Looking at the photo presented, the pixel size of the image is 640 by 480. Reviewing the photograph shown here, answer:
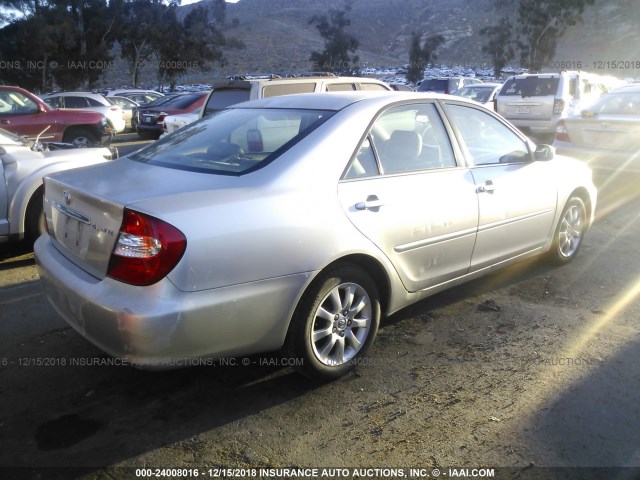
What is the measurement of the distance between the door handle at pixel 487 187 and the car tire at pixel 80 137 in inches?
405

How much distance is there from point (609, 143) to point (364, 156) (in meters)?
5.99

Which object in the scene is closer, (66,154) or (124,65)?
(66,154)

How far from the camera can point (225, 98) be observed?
8.39 m

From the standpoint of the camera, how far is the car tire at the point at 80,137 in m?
12.3

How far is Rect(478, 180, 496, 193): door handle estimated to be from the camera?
4.17 metres

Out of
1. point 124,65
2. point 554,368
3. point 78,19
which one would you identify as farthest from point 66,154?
point 124,65

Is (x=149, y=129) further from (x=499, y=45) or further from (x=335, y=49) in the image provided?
(x=335, y=49)

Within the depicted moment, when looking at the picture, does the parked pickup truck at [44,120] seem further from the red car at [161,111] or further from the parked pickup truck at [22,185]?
the parked pickup truck at [22,185]

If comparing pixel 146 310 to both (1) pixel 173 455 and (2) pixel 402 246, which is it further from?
(2) pixel 402 246

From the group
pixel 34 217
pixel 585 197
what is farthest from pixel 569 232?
pixel 34 217

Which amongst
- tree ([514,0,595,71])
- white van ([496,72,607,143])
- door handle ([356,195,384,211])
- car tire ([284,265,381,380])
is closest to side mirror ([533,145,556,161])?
door handle ([356,195,384,211])

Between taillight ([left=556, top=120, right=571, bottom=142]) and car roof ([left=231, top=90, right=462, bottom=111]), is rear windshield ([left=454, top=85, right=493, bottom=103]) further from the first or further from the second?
car roof ([left=231, top=90, right=462, bottom=111])

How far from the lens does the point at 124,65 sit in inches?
2852

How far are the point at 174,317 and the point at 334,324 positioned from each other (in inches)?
40.1
